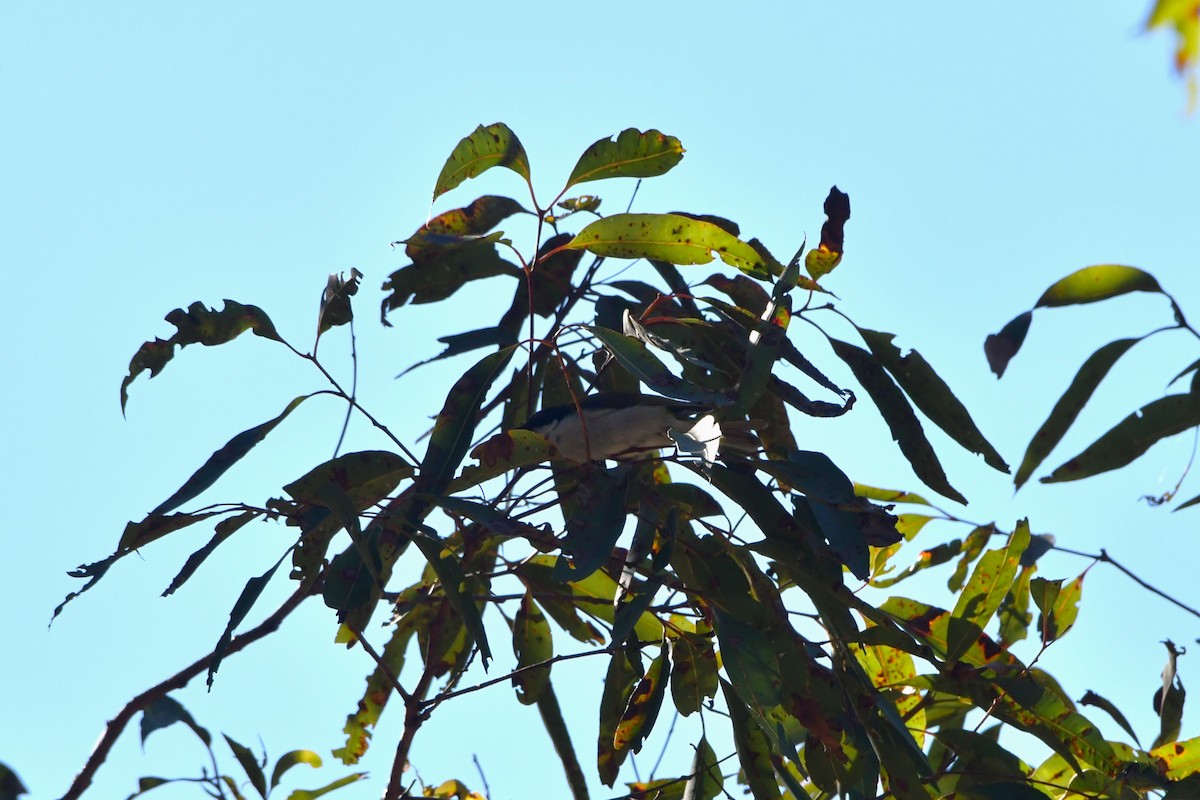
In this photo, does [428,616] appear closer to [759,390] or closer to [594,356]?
[594,356]

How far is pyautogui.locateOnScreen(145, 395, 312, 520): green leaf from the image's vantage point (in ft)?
6.19

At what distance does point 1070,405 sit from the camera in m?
1.64

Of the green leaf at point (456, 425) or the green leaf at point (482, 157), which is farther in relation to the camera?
the green leaf at point (482, 157)

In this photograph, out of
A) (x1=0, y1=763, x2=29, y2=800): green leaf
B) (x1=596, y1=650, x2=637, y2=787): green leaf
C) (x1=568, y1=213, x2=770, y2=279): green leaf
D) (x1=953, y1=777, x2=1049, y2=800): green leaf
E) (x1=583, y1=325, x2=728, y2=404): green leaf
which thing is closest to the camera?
(x1=0, y1=763, x2=29, y2=800): green leaf

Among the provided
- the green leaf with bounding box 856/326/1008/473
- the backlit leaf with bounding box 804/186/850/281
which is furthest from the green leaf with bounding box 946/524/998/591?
the backlit leaf with bounding box 804/186/850/281

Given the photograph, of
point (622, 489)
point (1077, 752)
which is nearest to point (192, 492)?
point (622, 489)

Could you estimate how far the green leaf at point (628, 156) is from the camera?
2.09 meters

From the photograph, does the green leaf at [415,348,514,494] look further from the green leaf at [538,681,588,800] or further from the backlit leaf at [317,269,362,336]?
the green leaf at [538,681,588,800]

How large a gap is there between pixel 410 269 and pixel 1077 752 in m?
1.62

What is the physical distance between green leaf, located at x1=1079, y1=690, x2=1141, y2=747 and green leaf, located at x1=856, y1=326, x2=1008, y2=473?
28.5 inches

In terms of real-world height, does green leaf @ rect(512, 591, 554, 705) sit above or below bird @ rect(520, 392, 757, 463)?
below

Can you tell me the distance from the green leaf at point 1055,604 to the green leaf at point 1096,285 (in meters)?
0.81

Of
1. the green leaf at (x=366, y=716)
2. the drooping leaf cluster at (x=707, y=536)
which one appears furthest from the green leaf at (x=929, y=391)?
the green leaf at (x=366, y=716)

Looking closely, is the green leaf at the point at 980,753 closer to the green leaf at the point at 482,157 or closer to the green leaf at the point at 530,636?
the green leaf at the point at 530,636
